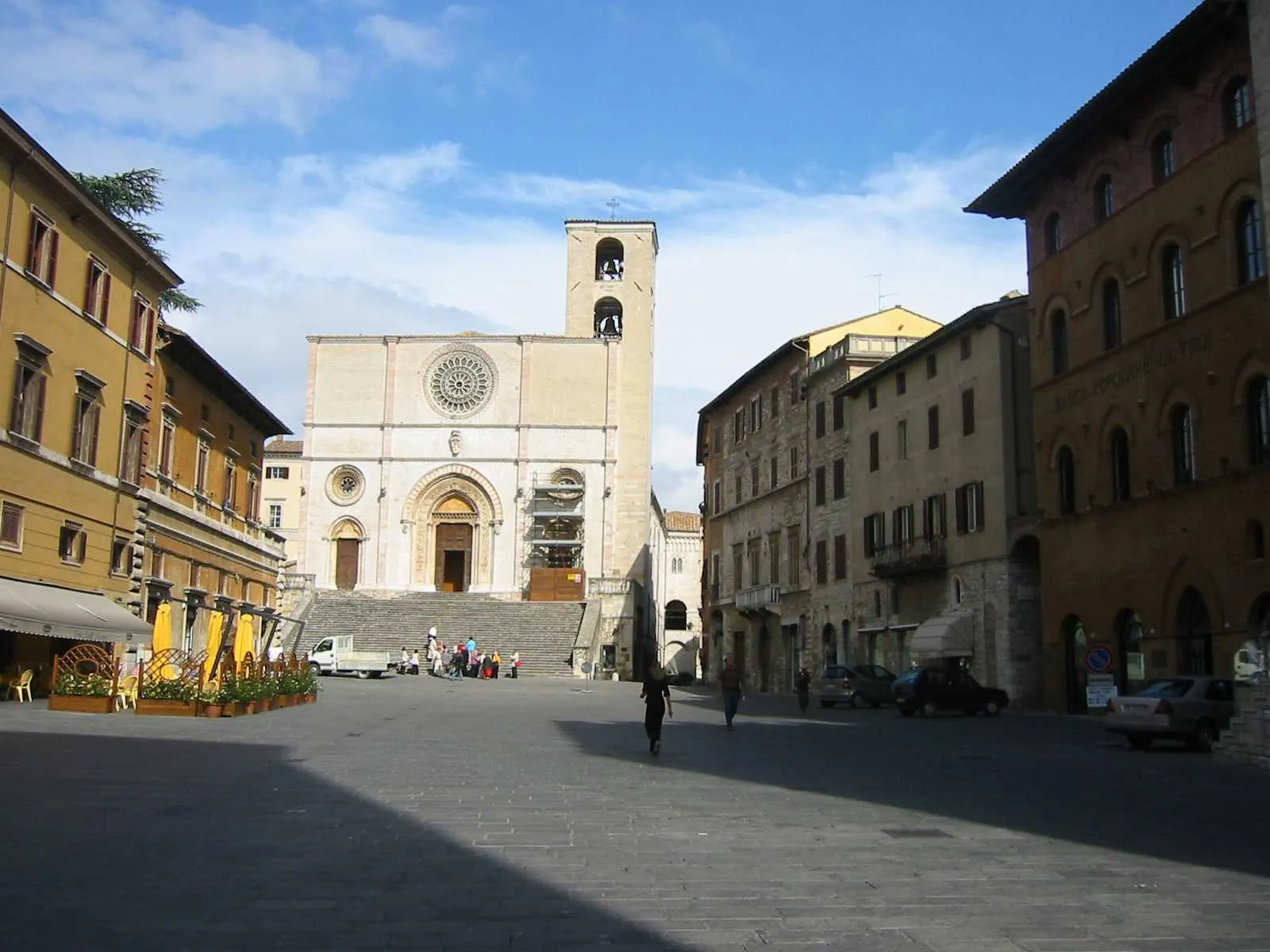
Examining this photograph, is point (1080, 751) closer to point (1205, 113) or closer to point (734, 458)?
point (1205, 113)

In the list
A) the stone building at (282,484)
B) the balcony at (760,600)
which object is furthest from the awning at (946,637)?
the stone building at (282,484)

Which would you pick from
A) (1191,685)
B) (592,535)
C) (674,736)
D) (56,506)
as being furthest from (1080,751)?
(592,535)

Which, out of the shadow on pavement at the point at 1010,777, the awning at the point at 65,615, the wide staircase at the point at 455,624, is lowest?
the shadow on pavement at the point at 1010,777

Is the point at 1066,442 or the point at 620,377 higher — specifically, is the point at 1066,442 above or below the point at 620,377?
below

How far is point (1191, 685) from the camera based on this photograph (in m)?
21.1


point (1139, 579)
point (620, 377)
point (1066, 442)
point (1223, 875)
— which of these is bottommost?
point (1223, 875)

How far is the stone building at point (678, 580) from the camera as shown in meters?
92.4

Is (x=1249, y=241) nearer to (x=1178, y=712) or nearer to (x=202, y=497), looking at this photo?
(x=1178, y=712)

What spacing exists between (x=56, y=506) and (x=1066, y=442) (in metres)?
22.6

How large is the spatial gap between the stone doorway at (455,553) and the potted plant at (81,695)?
3997 centimetres

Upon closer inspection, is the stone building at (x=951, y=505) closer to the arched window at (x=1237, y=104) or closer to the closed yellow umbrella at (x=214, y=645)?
the arched window at (x=1237, y=104)

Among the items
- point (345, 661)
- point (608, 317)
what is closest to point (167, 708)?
point (345, 661)


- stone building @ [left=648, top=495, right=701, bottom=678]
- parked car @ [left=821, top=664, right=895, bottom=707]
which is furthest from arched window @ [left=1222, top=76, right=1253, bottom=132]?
stone building @ [left=648, top=495, right=701, bottom=678]

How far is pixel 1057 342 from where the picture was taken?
31.4 metres
